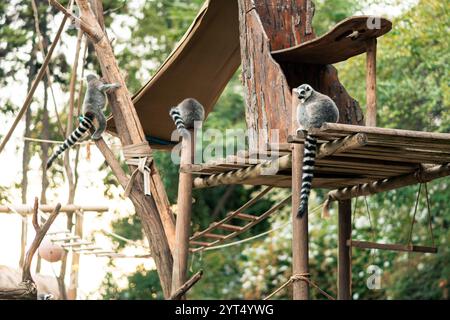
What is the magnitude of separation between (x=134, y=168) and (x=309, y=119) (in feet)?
5.01

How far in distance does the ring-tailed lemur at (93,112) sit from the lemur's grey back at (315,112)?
159cm

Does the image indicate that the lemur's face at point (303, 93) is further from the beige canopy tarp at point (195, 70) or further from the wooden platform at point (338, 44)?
the beige canopy tarp at point (195, 70)

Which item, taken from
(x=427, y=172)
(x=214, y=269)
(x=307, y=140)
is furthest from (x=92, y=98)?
(x=214, y=269)

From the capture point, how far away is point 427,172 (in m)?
5.28

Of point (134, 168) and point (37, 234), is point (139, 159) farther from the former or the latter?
point (37, 234)

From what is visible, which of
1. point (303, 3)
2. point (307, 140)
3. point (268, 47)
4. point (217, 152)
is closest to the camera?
point (307, 140)

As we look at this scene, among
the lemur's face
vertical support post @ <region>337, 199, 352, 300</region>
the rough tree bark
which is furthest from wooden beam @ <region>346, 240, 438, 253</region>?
the lemur's face

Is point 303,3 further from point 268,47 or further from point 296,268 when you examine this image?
point 296,268

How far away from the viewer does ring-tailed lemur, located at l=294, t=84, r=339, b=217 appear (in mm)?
→ 4500

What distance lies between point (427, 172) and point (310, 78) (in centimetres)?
97

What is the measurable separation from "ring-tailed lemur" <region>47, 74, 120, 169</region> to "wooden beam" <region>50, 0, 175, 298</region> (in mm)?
63

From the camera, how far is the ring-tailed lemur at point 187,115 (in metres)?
5.48

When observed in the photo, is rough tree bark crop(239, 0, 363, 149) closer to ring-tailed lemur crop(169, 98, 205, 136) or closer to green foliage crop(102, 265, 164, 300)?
ring-tailed lemur crop(169, 98, 205, 136)
